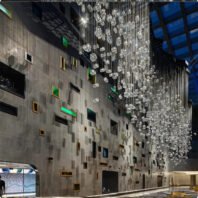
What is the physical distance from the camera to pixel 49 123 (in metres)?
15.3

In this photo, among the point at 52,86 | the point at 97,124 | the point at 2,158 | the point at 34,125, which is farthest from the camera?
the point at 97,124

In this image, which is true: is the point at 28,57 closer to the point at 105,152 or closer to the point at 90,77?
the point at 90,77

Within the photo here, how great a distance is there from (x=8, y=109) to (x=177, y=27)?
19829 mm

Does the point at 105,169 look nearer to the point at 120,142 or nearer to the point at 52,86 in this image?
the point at 120,142

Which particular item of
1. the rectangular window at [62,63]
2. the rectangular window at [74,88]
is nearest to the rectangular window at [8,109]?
the rectangular window at [62,63]

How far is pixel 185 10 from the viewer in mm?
25688

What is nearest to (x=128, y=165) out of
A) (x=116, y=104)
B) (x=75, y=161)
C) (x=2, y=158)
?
(x=116, y=104)

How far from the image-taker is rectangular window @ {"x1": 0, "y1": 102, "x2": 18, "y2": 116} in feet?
40.1

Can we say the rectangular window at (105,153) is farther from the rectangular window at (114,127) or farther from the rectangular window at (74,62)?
the rectangular window at (74,62)

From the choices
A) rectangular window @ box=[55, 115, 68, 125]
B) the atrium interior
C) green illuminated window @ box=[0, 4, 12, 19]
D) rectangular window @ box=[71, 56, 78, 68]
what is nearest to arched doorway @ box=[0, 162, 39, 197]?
the atrium interior

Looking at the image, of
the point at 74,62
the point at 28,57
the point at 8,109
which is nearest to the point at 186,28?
the point at 74,62

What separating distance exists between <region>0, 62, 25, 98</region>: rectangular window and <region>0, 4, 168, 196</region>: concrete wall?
8.7 inches

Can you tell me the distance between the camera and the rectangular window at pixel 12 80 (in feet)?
42.1

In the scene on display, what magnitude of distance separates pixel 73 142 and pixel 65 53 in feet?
16.0
